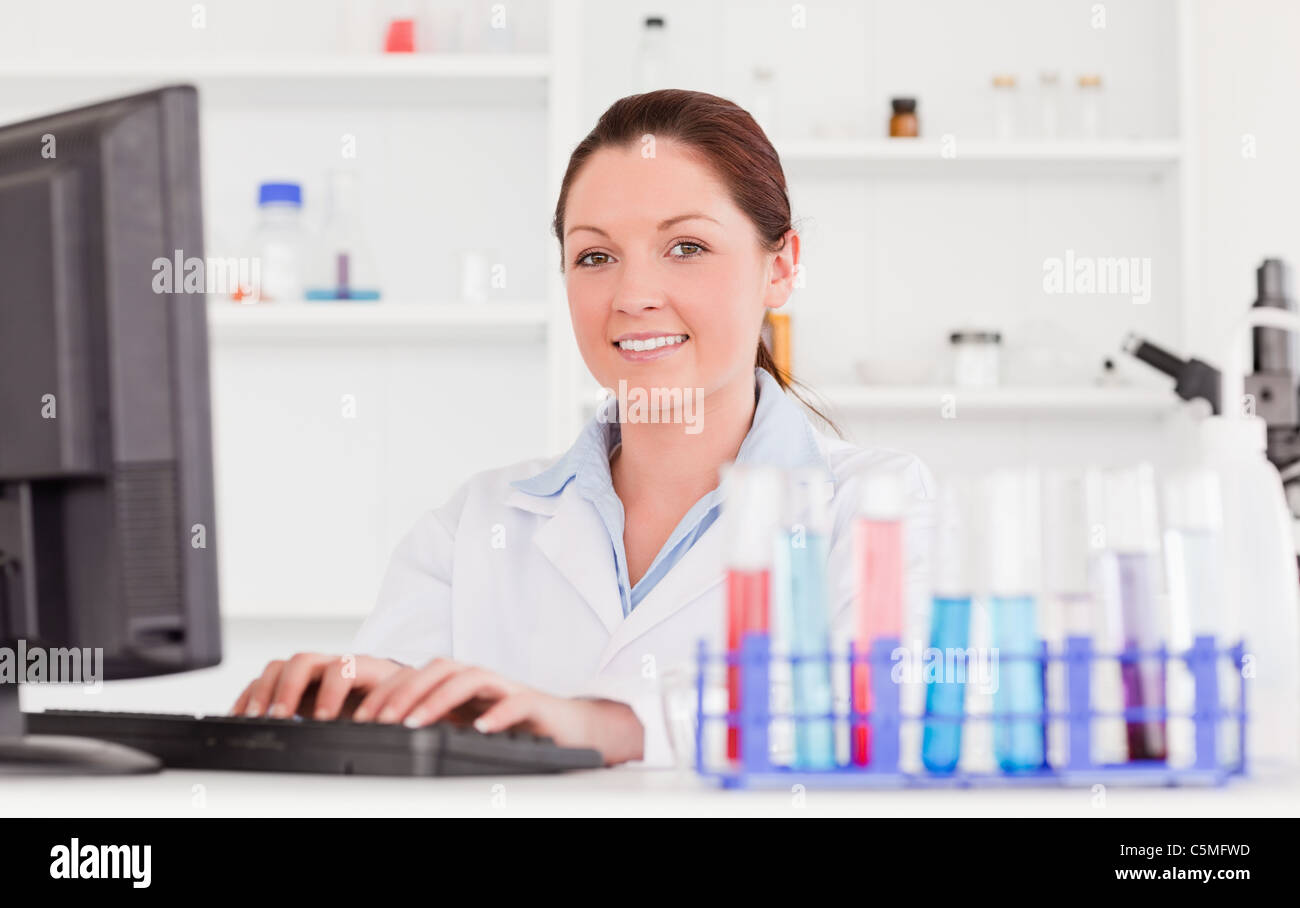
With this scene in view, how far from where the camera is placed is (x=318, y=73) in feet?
8.45

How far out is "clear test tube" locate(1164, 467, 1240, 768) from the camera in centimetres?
72

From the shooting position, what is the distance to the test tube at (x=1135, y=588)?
2.35 ft

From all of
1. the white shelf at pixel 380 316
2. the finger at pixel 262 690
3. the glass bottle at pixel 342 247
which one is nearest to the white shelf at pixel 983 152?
the white shelf at pixel 380 316

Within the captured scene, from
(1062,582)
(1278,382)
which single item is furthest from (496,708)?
(1278,382)

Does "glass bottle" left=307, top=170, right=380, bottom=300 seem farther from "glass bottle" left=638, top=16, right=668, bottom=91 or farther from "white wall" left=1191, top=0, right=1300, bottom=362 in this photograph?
"white wall" left=1191, top=0, right=1300, bottom=362

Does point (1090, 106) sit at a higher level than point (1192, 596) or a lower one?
higher

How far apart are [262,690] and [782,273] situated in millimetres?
926

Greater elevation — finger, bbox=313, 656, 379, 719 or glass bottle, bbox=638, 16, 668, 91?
glass bottle, bbox=638, 16, 668, 91

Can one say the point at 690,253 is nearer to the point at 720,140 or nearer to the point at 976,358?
the point at 720,140

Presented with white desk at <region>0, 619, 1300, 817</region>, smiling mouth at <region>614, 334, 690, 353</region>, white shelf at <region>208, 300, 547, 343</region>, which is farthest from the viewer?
white shelf at <region>208, 300, 547, 343</region>

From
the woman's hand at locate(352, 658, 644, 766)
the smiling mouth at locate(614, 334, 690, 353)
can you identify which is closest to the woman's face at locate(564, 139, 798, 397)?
the smiling mouth at locate(614, 334, 690, 353)

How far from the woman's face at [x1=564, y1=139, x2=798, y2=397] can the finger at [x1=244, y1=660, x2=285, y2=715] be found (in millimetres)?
649

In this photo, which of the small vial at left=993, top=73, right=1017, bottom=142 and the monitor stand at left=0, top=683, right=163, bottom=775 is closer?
the monitor stand at left=0, top=683, right=163, bottom=775

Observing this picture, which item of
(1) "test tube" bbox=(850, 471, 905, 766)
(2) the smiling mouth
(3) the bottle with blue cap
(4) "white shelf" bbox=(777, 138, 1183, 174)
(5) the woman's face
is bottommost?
(1) "test tube" bbox=(850, 471, 905, 766)
